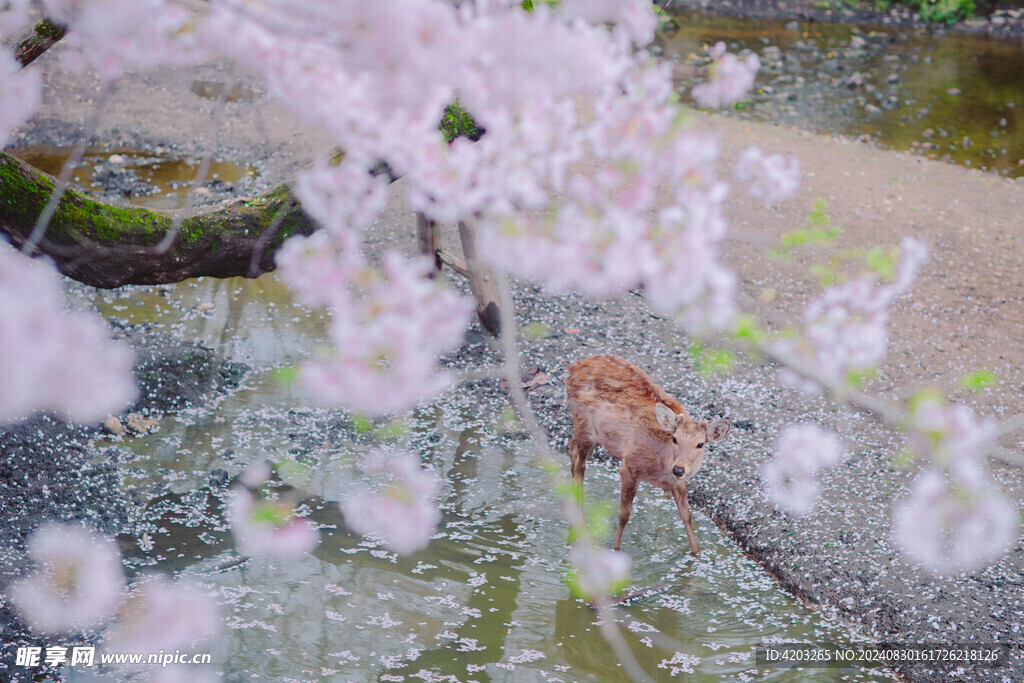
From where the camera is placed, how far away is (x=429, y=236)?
7.32 meters

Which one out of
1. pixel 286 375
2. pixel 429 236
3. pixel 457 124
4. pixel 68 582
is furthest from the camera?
pixel 429 236

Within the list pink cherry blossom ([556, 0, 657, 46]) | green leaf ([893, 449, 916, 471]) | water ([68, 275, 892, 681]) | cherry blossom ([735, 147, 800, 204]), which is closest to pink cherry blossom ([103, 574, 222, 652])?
water ([68, 275, 892, 681])

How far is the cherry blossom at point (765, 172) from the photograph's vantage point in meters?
8.83

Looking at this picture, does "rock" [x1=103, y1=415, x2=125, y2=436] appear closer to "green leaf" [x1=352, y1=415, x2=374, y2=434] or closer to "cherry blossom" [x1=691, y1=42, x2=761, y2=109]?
"green leaf" [x1=352, y1=415, x2=374, y2=434]

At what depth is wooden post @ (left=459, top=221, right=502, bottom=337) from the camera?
7008mm

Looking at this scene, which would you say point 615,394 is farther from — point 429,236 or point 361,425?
point 429,236

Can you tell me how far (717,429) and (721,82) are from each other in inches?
181

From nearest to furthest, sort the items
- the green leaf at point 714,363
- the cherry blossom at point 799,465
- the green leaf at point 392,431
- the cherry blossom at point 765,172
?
1. the cherry blossom at point 799,465
2. the green leaf at point 392,431
3. the green leaf at point 714,363
4. the cherry blossom at point 765,172

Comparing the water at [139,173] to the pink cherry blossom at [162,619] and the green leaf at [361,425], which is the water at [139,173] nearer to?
the green leaf at [361,425]

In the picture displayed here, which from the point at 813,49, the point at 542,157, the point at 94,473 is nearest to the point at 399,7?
the point at 542,157

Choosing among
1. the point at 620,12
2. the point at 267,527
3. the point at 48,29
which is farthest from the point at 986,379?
the point at 48,29

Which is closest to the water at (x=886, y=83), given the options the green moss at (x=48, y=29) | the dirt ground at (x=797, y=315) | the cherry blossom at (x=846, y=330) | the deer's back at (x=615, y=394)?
the dirt ground at (x=797, y=315)

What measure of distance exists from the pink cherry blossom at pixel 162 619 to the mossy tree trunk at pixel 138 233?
1927 mm

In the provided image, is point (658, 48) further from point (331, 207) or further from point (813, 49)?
point (331, 207)
